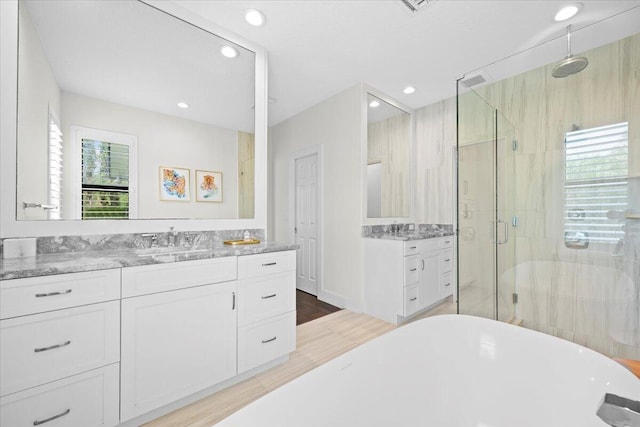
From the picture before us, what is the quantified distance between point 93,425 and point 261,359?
0.88 m

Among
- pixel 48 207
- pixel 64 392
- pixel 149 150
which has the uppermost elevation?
pixel 149 150

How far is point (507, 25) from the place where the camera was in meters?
2.03

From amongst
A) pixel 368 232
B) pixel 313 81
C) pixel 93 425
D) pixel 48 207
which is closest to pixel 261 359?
pixel 93 425

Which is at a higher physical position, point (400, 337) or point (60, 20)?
point (60, 20)

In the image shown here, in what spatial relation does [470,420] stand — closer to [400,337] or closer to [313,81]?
[400,337]

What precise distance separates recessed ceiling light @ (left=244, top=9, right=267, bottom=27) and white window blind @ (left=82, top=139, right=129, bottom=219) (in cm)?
132

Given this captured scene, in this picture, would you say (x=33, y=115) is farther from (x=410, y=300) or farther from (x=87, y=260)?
(x=410, y=300)

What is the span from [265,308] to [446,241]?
2.47 m

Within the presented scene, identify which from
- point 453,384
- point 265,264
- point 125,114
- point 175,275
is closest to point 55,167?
point 125,114

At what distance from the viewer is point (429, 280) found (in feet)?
9.61

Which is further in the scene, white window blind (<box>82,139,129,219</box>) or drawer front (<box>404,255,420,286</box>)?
drawer front (<box>404,255,420,286</box>)

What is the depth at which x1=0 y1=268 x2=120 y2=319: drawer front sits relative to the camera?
3.33ft

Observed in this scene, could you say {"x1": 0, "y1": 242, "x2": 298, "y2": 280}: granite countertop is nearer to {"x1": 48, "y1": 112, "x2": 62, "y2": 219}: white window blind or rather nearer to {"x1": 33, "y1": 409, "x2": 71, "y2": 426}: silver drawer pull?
{"x1": 48, "y1": 112, "x2": 62, "y2": 219}: white window blind

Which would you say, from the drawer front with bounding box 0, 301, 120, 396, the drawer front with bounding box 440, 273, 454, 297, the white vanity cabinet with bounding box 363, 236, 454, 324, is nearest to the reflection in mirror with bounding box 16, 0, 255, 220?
the drawer front with bounding box 0, 301, 120, 396
